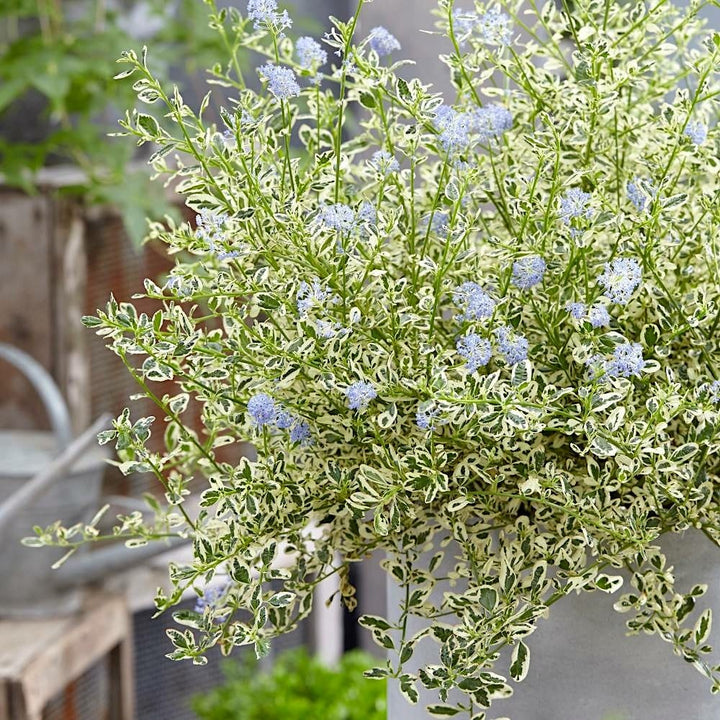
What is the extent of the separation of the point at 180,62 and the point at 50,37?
28 centimetres

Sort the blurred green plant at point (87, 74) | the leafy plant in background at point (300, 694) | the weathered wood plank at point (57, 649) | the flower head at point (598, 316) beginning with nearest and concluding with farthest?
1. the flower head at point (598, 316)
2. the weathered wood plank at point (57, 649)
3. the blurred green plant at point (87, 74)
4. the leafy plant in background at point (300, 694)

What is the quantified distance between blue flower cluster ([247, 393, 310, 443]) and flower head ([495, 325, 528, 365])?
87mm

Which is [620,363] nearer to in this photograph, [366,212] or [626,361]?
[626,361]

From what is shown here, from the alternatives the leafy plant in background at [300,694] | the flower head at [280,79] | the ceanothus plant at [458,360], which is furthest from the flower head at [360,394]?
the leafy plant in background at [300,694]

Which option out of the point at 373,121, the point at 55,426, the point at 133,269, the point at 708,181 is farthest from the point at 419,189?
the point at 133,269

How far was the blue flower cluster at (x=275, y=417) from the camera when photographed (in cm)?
39

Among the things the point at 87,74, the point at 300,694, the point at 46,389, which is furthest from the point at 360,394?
the point at 300,694

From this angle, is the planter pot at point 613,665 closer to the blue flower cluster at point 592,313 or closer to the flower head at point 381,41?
the blue flower cluster at point 592,313

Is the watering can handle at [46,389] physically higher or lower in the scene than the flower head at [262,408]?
higher

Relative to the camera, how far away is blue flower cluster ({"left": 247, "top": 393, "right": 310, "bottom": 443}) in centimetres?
39

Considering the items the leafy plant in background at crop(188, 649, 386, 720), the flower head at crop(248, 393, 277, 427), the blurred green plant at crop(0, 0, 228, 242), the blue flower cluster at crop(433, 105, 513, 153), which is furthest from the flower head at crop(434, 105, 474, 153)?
the leafy plant in background at crop(188, 649, 386, 720)

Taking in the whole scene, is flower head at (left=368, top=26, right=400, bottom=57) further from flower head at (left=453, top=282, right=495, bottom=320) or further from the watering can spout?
the watering can spout

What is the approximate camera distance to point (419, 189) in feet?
1.65

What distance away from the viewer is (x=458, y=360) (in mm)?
414
